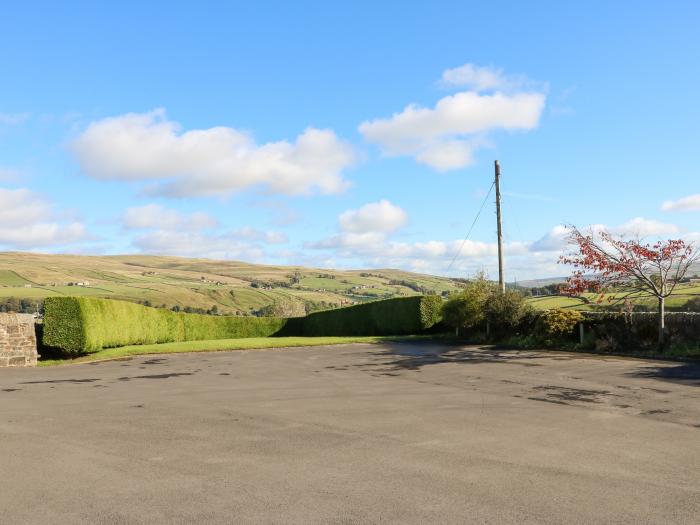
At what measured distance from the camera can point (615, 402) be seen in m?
11.9

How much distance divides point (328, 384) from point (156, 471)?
8.45m

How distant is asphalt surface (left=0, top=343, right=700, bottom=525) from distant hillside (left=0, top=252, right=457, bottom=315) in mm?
67884

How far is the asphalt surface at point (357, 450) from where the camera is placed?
5.75 metres

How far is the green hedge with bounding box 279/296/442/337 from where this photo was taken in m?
38.6

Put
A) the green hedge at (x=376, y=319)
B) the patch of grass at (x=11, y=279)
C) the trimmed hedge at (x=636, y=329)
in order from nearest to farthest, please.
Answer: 1. the trimmed hedge at (x=636, y=329)
2. the green hedge at (x=376, y=319)
3. the patch of grass at (x=11, y=279)

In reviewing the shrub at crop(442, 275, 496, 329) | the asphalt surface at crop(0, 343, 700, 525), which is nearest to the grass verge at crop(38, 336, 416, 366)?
the shrub at crop(442, 275, 496, 329)

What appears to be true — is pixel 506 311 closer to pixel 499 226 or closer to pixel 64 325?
pixel 499 226

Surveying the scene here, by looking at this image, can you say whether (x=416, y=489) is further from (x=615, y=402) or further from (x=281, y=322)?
(x=281, y=322)

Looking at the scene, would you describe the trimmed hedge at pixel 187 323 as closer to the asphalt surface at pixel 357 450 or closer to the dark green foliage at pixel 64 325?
the dark green foliage at pixel 64 325

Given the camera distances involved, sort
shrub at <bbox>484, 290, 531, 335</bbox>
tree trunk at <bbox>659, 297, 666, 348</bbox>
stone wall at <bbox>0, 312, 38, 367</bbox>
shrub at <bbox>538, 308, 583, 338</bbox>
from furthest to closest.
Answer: shrub at <bbox>484, 290, 531, 335</bbox> → shrub at <bbox>538, 308, 583, 338</bbox> → stone wall at <bbox>0, 312, 38, 367</bbox> → tree trunk at <bbox>659, 297, 666, 348</bbox>

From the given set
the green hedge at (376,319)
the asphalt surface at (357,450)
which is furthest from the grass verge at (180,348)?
the asphalt surface at (357,450)

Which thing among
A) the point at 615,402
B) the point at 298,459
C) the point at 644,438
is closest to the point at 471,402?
the point at 615,402

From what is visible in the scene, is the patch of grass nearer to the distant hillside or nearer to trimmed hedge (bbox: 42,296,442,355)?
the distant hillside

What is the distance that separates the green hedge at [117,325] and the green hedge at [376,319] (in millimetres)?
5046
